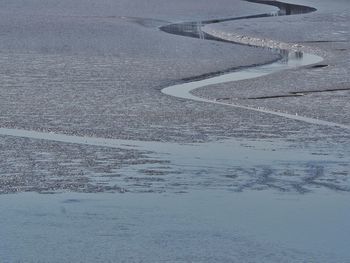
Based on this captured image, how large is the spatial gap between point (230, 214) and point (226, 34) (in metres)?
18.0

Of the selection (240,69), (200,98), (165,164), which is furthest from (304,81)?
(165,164)

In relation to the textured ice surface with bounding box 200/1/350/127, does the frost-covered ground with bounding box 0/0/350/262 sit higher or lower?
higher

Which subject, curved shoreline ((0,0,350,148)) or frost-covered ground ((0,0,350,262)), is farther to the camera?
curved shoreline ((0,0,350,148))

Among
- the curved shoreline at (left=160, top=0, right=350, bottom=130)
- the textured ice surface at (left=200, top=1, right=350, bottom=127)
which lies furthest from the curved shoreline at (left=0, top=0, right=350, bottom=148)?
the textured ice surface at (left=200, top=1, right=350, bottom=127)

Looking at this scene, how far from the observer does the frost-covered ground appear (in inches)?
269

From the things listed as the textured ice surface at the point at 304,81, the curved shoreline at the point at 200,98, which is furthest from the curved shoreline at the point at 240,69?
the textured ice surface at the point at 304,81

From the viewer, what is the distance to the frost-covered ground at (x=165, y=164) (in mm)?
6820

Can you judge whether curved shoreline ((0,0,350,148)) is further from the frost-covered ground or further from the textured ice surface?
the textured ice surface

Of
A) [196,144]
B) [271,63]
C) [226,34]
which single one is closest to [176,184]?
[196,144]

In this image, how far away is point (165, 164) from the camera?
9391 mm

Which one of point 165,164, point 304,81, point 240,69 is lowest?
point 240,69

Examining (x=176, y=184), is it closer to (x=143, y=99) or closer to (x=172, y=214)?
(x=172, y=214)

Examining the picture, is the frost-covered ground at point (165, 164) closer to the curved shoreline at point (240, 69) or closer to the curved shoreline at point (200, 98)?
the curved shoreline at point (200, 98)

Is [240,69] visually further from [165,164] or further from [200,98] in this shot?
[165,164]
